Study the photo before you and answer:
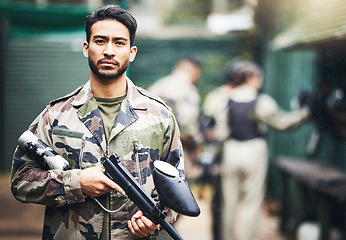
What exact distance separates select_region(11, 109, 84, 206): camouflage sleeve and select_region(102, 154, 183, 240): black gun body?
0.17 metres

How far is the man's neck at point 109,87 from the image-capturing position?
2.17m

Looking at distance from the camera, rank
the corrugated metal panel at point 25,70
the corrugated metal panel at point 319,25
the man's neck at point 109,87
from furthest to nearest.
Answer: the corrugated metal panel at point 25,70 < the corrugated metal panel at point 319,25 < the man's neck at point 109,87

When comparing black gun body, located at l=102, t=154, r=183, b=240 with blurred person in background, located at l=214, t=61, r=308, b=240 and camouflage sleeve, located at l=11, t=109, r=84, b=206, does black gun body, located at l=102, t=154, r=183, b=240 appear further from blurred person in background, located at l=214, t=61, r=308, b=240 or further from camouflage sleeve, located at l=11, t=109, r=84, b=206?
blurred person in background, located at l=214, t=61, r=308, b=240

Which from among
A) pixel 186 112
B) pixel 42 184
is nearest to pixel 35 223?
pixel 186 112

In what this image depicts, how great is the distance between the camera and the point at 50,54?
942 cm

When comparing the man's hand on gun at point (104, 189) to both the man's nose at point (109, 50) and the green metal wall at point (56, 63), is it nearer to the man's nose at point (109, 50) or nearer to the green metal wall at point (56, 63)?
the man's nose at point (109, 50)

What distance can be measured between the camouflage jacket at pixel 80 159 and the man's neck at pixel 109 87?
43 millimetres

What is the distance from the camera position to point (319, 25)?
16.4 ft

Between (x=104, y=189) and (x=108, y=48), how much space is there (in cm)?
61

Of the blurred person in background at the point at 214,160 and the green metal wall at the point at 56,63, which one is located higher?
the green metal wall at the point at 56,63

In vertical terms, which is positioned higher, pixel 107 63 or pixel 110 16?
pixel 110 16

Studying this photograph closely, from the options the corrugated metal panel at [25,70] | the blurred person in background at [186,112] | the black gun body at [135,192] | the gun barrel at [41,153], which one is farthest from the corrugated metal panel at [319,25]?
the corrugated metal panel at [25,70]

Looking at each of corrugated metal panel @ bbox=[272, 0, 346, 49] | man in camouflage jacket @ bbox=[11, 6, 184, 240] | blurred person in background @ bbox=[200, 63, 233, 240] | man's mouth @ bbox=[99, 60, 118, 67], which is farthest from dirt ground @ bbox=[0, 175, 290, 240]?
man's mouth @ bbox=[99, 60, 118, 67]

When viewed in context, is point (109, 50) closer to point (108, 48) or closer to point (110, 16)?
point (108, 48)
